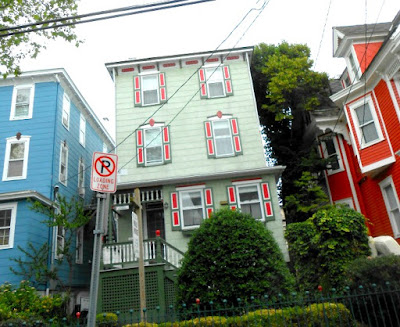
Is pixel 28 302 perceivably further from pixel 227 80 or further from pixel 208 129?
pixel 227 80

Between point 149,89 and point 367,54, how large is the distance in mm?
9778

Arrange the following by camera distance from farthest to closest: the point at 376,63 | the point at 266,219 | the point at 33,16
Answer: the point at 266,219 → the point at 376,63 → the point at 33,16

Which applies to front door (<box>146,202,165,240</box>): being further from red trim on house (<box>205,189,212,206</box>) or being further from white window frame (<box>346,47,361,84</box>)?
white window frame (<box>346,47,361,84</box>)

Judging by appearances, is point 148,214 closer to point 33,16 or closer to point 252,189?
point 252,189

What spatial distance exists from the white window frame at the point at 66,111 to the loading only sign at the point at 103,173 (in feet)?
45.3

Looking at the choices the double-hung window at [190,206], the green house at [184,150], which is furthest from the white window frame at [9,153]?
the double-hung window at [190,206]

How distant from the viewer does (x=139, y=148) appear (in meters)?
16.6

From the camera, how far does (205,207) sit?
50.1ft

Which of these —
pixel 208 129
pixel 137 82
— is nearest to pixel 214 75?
pixel 208 129

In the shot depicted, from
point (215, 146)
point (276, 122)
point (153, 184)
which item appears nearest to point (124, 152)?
point (153, 184)

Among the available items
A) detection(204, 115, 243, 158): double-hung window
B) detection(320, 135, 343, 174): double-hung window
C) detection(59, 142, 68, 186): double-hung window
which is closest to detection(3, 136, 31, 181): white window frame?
detection(59, 142, 68, 186): double-hung window

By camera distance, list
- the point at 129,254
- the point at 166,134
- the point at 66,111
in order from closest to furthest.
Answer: the point at 129,254 → the point at 166,134 → the point at 66,111

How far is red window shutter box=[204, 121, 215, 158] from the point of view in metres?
16.3

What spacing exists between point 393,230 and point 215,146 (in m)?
7.91
